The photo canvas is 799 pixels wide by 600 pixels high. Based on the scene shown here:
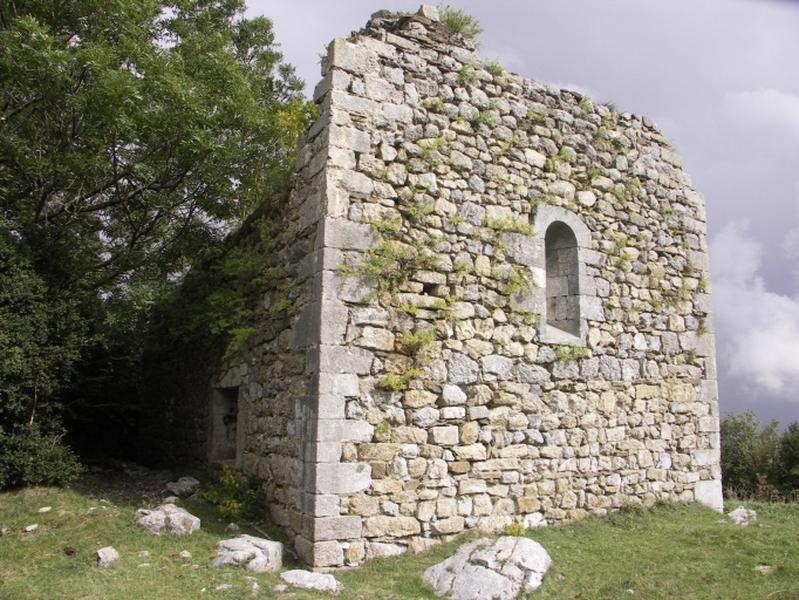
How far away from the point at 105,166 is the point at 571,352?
7.24m

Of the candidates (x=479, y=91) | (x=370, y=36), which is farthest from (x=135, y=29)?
(x=479, y=91)

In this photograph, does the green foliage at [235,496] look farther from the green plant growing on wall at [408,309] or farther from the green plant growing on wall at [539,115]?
the green plant growing on wall at [539,115]

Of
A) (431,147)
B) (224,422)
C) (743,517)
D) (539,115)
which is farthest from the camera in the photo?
(224,422)

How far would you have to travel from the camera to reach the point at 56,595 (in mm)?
5691

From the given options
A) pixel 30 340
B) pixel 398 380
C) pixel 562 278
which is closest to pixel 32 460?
pixel 30 340

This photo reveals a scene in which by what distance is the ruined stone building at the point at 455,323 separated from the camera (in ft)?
23.6

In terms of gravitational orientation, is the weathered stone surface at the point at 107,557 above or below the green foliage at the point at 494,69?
below

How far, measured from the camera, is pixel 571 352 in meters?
8.72

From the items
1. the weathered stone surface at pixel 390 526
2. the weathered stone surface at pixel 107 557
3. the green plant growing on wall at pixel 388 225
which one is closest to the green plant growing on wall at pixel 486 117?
the green plant growing on wall at pixel 388 225

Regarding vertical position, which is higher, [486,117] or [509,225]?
[486,117]

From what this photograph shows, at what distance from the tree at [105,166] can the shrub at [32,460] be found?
23 centimetres

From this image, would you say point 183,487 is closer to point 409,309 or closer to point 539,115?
point 409,309

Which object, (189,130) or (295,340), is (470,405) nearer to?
(295,340)

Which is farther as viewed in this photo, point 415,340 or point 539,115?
point 539,115
